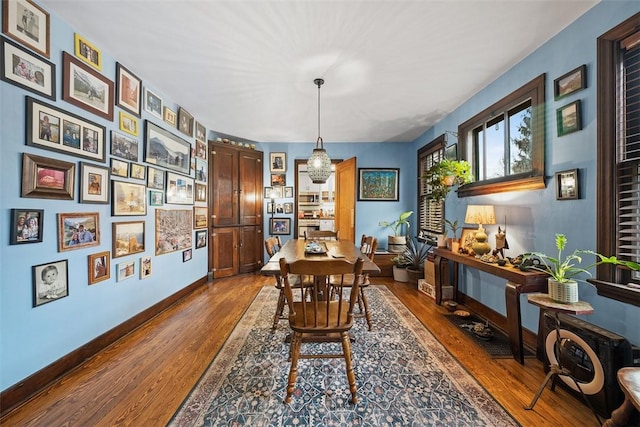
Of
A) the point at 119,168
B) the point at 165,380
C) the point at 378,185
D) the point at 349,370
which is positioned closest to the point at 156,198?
the point at 119,168

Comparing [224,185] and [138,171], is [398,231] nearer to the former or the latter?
[224,185]

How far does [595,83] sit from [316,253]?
2541mm

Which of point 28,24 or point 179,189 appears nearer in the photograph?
point 28,24

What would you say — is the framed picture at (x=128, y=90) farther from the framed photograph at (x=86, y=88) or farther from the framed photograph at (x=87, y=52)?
the framed photograph at (x=87, y=52)

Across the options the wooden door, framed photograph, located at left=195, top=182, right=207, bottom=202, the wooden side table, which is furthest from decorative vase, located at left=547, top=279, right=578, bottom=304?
framed photograph, located at left=195, top=182, right=207, bottom=202

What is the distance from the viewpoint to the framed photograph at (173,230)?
3252 mm

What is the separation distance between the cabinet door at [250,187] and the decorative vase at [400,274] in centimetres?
289

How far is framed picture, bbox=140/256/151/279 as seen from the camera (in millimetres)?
2886

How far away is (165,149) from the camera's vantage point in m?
3.35

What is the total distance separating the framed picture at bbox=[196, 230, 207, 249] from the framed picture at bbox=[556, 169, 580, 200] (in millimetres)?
4579

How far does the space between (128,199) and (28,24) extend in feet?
4.90

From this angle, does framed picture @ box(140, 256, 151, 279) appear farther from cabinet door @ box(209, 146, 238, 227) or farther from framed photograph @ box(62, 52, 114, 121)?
cabinet door @ box(209, 146, 238, 227)

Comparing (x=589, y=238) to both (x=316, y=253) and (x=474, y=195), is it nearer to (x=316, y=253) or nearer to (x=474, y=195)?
(x=474, y=195)

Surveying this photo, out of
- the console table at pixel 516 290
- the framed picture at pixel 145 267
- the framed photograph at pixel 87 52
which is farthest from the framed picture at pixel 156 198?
the console table at pixel 516 290
